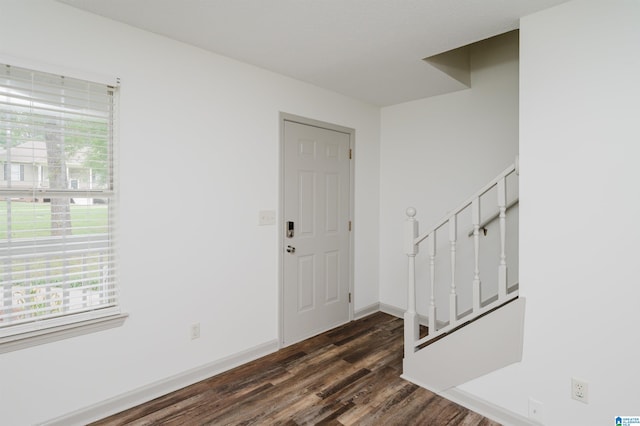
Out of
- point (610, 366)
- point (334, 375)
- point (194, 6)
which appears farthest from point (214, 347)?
point (610, 366)

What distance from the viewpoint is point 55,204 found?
6.19 feet

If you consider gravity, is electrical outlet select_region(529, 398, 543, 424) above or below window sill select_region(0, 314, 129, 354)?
below

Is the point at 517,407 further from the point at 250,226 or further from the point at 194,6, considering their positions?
the point at 194,6

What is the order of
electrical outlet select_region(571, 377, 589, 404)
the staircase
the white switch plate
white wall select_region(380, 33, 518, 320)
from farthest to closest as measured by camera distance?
white wall select_region(380, 33, 518, 320) → the white switch plate → the staircase → electrical outlet select_region(571, 377, 589, 404)

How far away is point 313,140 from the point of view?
3207 mm

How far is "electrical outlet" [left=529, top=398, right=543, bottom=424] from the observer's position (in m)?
1.90

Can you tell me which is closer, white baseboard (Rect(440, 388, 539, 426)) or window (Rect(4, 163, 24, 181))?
window (Rect(4, 163, 24, 181))

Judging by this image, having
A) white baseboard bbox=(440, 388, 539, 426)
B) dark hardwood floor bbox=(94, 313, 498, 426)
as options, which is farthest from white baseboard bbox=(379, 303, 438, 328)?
white baseboard bbox=(440, 388, 539, 426)

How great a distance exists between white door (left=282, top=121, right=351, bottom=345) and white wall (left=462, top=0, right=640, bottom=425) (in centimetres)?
175

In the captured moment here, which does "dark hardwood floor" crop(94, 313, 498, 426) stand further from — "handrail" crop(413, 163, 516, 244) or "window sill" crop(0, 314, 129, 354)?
"handrail" crop(413, 163, 516, 244)

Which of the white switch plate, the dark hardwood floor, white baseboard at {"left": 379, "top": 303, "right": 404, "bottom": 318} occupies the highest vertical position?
the white switch plate

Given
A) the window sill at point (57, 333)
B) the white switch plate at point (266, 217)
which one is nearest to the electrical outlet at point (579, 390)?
the white switch plate at point (266, 217)

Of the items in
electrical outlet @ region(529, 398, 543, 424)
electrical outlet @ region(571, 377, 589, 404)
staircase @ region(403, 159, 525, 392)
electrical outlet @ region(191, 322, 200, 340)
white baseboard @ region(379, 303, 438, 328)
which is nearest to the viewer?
electrical outlet @ region(571, 377, 589, 404)

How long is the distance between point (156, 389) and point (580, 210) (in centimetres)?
284
